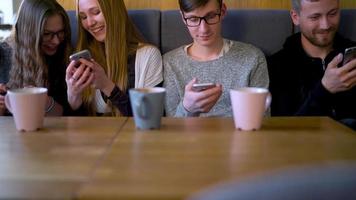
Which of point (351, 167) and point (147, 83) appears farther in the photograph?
point (147, 83)

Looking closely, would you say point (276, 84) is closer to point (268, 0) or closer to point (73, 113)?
point (268, 0)

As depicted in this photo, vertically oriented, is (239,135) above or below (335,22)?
below

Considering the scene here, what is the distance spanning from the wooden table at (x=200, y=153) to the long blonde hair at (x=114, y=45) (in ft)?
1.81

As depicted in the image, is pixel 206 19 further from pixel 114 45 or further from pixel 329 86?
pixel 329 86

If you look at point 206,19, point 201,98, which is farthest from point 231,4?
point 201,98

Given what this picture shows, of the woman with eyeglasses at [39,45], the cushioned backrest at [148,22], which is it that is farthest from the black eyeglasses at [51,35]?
the cushioned backrest at [148,22]

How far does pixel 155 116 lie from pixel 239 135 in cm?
20

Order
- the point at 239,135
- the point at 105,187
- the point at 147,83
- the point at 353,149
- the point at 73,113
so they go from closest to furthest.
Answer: the point at 105,187 → the point at 353,149 → the point at 239,135 → the point at 73,113 → the point at 147,83

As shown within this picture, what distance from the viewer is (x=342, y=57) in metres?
1.38

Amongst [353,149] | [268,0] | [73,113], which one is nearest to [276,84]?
[268,0]

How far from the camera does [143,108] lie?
99 cm

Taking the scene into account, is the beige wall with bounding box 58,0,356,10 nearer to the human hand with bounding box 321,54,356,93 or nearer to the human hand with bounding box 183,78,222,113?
the human hand with bounding box 321,54,356,93

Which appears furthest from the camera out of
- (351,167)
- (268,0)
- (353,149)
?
(268,0)

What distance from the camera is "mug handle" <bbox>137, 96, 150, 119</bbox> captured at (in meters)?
0.98
